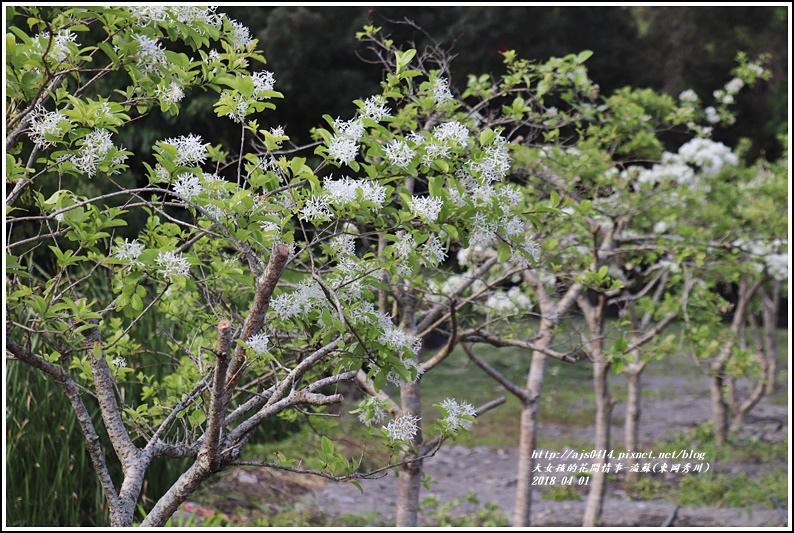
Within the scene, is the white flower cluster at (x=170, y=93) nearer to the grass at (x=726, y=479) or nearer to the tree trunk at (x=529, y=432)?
the tree trunk at (x=529, y=432)

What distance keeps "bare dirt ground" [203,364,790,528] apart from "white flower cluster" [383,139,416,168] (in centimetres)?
338

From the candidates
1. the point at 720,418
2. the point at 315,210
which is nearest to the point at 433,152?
the point at 315,210

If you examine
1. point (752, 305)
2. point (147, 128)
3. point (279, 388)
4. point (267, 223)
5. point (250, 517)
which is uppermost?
point (147, 128)

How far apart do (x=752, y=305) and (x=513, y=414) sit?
2.75m

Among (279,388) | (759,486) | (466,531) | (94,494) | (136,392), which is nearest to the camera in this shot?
(279,388)

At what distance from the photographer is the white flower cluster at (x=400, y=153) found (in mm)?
1789

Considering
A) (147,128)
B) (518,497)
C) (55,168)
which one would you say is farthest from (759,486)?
(147,128)

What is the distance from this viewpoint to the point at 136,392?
4320mm

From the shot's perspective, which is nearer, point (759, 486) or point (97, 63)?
point (759, 486)

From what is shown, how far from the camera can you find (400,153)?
1.79 metres

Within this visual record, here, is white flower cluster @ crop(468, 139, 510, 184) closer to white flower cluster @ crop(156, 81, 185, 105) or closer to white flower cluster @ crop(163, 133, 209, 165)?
white flower cluster @ crop(163, 133, 209, 165)

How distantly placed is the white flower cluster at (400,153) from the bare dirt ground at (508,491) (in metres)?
3.38

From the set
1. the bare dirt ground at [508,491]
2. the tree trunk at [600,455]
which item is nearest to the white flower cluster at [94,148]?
the tree trunk at [600,455]

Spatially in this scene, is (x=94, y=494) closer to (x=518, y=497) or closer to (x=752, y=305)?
(x=518, y=497)
